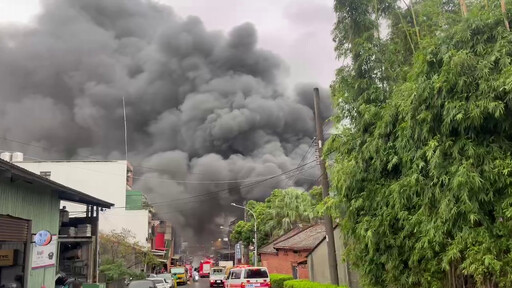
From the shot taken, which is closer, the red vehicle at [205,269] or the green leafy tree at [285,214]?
the green leafy tree at [285,214]

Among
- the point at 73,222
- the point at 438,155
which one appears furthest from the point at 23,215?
the point at 438,155

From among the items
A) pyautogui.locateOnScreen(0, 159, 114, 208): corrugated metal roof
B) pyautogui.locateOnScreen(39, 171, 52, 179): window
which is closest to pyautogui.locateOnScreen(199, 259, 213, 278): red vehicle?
pyautogui.locateOnScreen(39, 171, 52, 179): window

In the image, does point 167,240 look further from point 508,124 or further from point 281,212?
point 508,124

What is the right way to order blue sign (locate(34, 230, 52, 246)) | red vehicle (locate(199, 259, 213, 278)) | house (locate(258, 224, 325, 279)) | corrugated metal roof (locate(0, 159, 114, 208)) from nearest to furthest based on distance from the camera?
corrugated metal roof (locate(0, 159, 114, 208)), blue sign (locate(34, 230, 52, 246)), house (locate(258, 224, 325, 279)), red vehicle (locate(199, 259, 213, 278))

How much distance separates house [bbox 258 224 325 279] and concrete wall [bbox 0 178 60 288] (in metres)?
18.9

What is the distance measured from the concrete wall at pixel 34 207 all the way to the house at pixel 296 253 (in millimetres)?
18925

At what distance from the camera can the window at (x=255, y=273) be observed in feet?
78.6

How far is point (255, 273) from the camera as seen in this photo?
2417 centimetres

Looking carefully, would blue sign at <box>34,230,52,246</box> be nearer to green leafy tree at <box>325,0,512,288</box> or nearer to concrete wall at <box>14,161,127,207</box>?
green leafy tree at <box>325,0,512,288</box>

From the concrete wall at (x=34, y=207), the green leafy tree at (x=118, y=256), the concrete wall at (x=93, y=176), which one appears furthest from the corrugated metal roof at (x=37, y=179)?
the concrete wall at (x=93, y=176)

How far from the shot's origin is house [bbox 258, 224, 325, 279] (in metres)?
33.0

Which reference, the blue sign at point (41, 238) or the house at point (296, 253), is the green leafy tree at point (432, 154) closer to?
the blue sign at point (41, 238)

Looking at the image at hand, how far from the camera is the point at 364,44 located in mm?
12898

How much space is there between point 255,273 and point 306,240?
12.5 m
